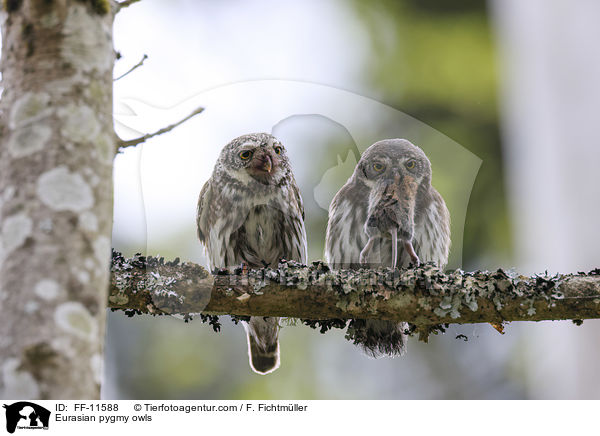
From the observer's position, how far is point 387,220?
2404 millimetres

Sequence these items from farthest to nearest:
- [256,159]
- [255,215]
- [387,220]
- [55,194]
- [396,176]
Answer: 1. [255,215]
2. [256,159]
3. [396,176]
4. [387,220]
5. [55,194]

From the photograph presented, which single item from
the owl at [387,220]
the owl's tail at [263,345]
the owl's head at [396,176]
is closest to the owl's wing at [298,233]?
the owl at [387,220]

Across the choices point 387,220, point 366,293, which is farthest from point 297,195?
point 366,293

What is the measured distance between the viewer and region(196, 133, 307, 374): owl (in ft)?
10.2

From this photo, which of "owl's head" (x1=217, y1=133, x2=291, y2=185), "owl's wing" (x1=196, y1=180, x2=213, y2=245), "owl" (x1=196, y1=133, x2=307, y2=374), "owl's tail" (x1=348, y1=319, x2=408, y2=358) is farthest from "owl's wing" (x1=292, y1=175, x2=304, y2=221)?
"owl's tail" (x1=348, y1=319, x2=408, y2=358)

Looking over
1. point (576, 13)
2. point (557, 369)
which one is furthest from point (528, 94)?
point (557, 369)

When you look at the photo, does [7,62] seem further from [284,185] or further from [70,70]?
[284,185]

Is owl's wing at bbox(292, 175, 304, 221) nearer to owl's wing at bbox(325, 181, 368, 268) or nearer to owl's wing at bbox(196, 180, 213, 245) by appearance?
owl's wing at bbox(325, 181, 368, 268)

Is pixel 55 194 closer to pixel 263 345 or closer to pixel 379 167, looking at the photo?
pixel 379 167

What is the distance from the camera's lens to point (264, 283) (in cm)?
222

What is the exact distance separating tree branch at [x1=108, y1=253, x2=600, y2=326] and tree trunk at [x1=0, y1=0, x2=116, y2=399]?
106 cm

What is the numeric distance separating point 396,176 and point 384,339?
0.77 m

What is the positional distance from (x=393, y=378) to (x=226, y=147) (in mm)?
3184
